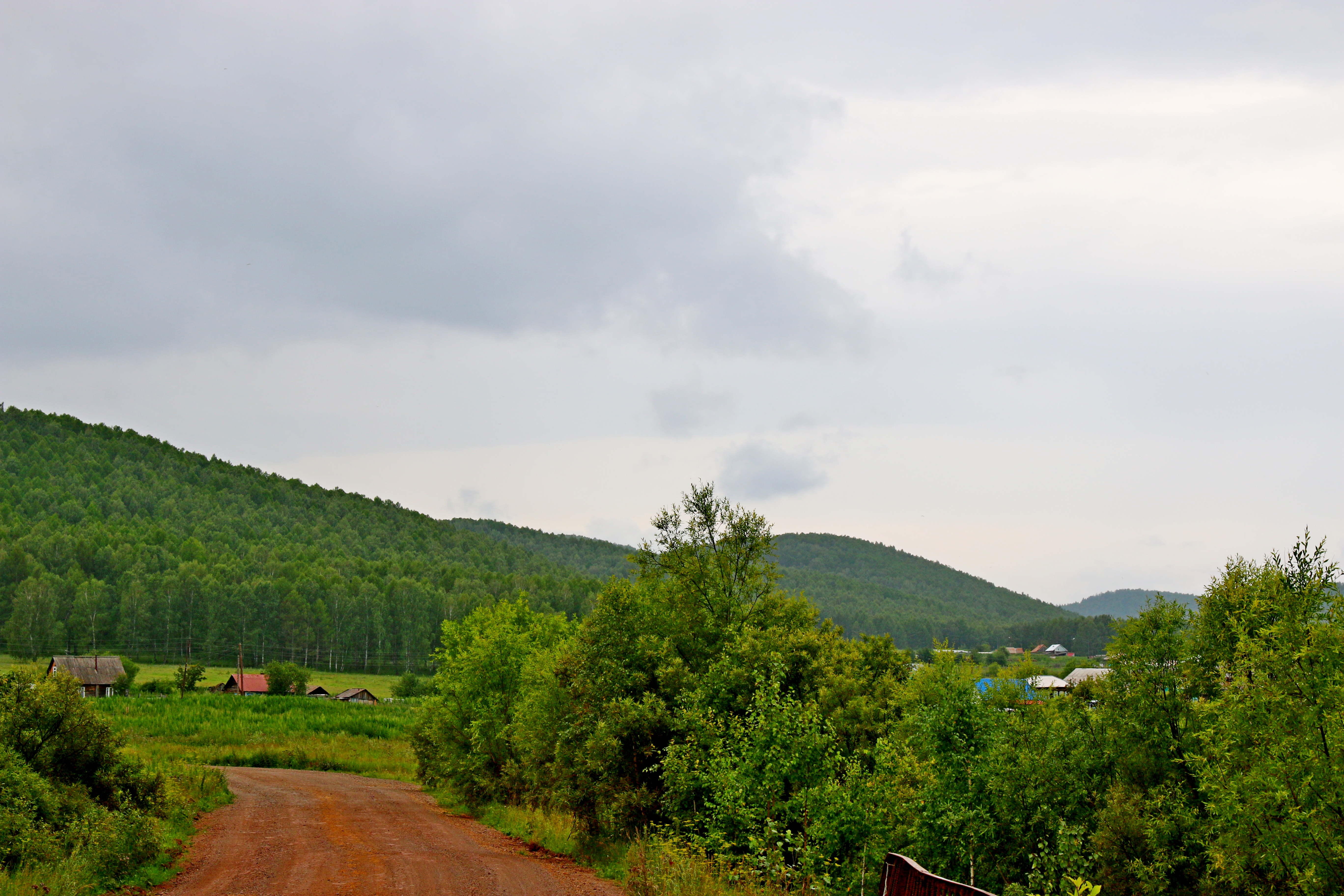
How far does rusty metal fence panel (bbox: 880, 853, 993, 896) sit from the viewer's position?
679 centimetres

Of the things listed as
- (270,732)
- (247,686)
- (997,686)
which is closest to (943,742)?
(997,686)

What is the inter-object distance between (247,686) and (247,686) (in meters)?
0.07

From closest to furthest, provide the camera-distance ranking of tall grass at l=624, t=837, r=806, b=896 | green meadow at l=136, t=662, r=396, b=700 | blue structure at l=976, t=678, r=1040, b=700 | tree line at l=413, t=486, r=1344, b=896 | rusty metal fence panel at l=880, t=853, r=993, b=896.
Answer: rusty metal fence panel at l=880, t=853, r=993, b=896
tall grass at l=624, t=837, r=806, b=896
tree line at l=413, t=486, r=1344, b=896
blue structure at l=976, t=678, r=1040, b=700
green meadow at l=136, t=662, r=396, b=700

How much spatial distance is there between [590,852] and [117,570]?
157099mm

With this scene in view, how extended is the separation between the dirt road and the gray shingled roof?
232ft

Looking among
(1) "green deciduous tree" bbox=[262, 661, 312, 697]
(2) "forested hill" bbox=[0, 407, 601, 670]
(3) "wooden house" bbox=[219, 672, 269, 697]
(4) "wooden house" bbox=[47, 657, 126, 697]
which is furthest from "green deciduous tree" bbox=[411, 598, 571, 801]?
(2) "forested hill" bbox=[0, 407, 601, 670]

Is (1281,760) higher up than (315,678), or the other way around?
(1281,760)

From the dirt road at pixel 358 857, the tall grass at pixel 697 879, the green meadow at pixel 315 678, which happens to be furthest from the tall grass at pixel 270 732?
the tall grass at pixel 697 879

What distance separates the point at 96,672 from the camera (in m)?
99.1

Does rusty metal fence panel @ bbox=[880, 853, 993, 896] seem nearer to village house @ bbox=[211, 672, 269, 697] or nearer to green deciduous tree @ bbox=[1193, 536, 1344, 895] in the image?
green deciduous tree @ bbox=[1193, 536, 1344, 895]

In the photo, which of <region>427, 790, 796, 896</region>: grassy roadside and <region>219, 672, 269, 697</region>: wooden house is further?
<region>219, 672, 269, 697</region>: wooden house

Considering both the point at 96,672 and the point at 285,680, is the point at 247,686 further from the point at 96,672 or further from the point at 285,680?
the point at 96,672

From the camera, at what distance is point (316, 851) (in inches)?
990

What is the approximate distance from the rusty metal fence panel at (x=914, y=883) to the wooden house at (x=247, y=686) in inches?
4293
